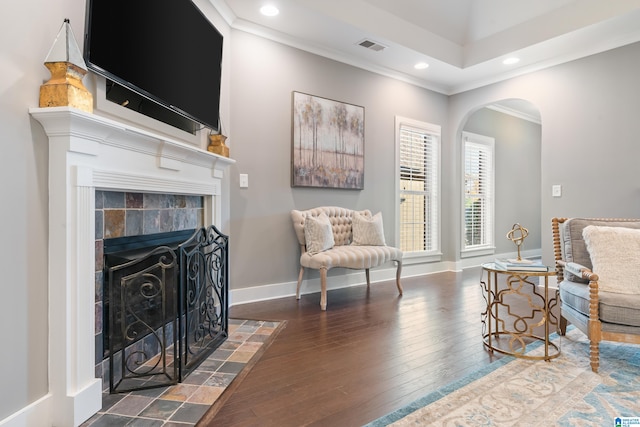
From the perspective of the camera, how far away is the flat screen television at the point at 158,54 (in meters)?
1.69

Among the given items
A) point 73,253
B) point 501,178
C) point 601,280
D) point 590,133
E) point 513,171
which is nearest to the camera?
point 73,253

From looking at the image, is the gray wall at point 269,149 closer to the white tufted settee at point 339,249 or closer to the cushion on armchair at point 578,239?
the white tufted settee at point 339,249

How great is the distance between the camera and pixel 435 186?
527 centimetres

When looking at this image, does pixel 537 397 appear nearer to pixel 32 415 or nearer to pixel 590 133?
pixel 32 415

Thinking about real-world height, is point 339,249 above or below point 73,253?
below

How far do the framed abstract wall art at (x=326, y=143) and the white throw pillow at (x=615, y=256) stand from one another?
244cm

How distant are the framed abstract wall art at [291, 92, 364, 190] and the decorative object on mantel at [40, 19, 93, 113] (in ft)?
8.17

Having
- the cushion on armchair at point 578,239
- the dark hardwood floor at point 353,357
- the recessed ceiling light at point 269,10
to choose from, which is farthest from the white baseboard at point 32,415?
the recessed ceiling light at point 269,10

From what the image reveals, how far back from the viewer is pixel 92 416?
1.56 m

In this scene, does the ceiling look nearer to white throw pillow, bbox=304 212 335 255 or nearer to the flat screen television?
the flat screen television

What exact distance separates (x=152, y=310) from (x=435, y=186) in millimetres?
4258

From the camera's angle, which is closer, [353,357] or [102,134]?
[102,134]

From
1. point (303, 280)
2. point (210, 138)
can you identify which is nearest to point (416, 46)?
point (210, 138)

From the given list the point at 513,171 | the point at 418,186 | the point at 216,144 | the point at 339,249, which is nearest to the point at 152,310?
the point at 216,144
